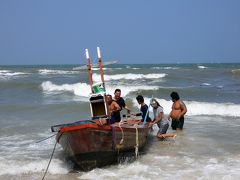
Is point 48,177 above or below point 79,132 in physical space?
below

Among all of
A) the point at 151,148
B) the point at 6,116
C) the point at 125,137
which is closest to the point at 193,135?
the point at 151,148

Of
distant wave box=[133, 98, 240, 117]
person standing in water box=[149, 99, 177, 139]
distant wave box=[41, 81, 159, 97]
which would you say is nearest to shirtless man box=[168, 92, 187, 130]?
person standing in water box=[149, 99, 177, 139]

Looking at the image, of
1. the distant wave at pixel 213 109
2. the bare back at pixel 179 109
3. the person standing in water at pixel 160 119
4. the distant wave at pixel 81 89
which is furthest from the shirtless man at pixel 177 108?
the distant wave at pixel 81 89

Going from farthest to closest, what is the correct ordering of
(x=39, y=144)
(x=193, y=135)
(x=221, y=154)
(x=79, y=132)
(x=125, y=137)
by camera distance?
(x=193, y=135), (x=39, y=144), (x=221, y=154), (x=125, y=137), (x=79, y=132)

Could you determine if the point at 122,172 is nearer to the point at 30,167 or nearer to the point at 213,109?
the point at 30,167

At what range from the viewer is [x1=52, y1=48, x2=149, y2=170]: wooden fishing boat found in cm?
696

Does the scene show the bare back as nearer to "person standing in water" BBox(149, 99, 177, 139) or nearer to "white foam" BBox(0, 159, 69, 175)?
"person standing in water" BBox(149, 99, 177, 139)

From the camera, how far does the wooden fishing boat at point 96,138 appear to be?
6.96 m

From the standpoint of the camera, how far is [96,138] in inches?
279

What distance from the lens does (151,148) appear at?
9219 millimetres

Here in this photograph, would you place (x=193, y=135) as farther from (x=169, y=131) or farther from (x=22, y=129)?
(x=22, y=129)

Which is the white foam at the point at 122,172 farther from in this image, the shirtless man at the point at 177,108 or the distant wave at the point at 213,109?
the distant wave at the point at 213,109

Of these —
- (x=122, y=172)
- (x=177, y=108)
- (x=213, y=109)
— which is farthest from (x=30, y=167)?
(x=213, y=109)

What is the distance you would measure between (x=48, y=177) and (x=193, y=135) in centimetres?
479
